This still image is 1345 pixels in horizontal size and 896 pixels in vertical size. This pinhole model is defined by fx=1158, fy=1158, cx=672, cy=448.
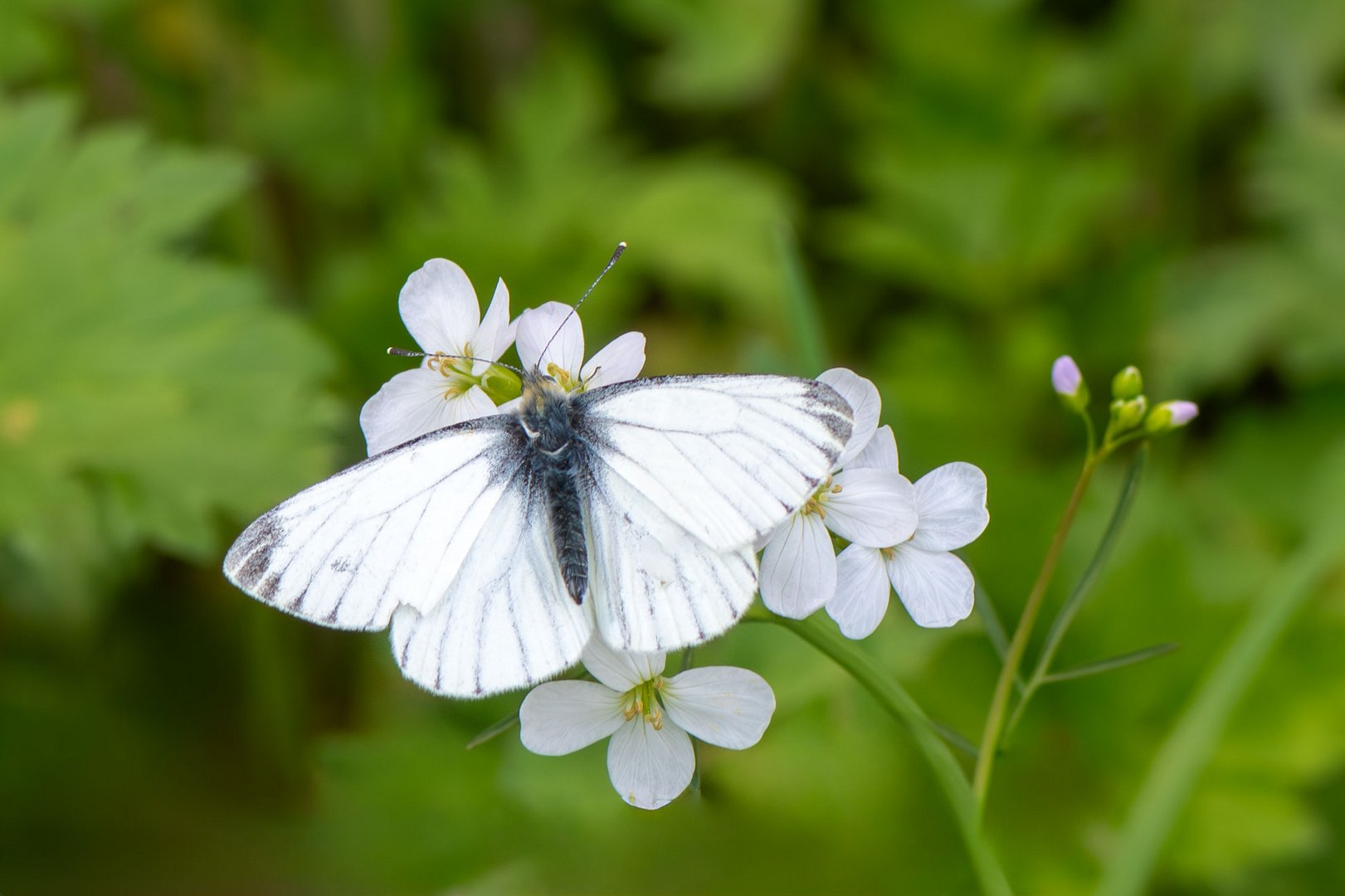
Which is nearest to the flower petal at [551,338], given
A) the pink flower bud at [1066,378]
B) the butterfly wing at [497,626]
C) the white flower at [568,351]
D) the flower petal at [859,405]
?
the white flower at [568,351]

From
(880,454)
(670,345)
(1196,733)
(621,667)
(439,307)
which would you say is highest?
(670,345)

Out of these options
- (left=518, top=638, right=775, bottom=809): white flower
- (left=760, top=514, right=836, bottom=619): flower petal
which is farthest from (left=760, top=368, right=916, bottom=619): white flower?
(left=518, top=638, right=775, bottom=809): white flower

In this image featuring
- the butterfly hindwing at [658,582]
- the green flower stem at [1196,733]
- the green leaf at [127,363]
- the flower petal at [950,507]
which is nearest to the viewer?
the butterfly hindwing at [658,582]

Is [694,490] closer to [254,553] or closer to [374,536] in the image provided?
[374,536]

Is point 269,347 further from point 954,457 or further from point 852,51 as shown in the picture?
point 852,51

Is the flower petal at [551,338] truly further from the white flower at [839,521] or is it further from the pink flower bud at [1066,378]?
the pink flower bud at [1066,378]

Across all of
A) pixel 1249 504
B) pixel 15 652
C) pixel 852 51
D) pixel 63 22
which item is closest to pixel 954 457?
pixel 1249 504

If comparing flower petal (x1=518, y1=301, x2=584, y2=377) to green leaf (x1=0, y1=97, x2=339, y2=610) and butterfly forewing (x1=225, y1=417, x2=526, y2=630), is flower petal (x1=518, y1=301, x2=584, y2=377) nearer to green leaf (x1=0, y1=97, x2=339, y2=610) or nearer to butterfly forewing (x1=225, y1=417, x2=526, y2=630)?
butterfly forewing (x1=225, y1=417, x2=526, y2=630)

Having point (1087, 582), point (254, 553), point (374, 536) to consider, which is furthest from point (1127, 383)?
point (254, 553)
